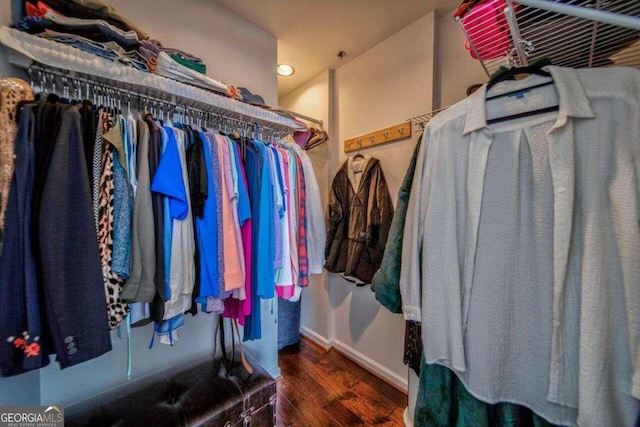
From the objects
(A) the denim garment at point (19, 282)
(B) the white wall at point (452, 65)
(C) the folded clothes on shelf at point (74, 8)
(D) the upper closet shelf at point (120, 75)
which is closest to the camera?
(A) the denim garment at point (19, 282)

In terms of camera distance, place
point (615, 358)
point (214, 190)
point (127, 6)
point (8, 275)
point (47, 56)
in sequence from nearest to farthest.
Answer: point (615, 358) → point (8, 275) → point (47, 56) → point (214, 190) → point (127, 6)

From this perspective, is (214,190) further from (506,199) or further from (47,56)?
→ (506,199)

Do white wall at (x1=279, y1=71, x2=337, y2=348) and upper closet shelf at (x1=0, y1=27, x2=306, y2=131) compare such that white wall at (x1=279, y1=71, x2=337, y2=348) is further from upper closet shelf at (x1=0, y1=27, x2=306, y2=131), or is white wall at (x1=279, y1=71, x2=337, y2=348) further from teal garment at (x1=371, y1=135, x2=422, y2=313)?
teal garment at (x1=371, y1=135, x2=422, y2=313)

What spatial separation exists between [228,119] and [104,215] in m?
0.75

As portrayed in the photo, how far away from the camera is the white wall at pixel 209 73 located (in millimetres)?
966

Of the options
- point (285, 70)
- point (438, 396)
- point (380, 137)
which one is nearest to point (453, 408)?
point (438, 396)

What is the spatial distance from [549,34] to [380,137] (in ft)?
3.45

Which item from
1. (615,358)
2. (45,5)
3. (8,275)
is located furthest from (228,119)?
(615,358)

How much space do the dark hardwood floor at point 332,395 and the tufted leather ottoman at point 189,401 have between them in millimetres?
401

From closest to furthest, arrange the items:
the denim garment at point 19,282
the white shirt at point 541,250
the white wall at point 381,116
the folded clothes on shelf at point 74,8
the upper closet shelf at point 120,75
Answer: the white shirt at point 541,250 < the denim garment at point 19,282 < the upper closet shelf at point 120,75 < the folded clothes on shelf at point 74,8 < the white wall at point 381,116

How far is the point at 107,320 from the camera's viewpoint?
66 centimetres

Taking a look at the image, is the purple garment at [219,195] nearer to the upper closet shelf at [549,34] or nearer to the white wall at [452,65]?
the upper closet shelf at [549,34]

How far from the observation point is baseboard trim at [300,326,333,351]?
84.0 inches

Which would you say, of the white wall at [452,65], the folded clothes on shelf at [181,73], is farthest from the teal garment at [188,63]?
the white wall at [452,65]
